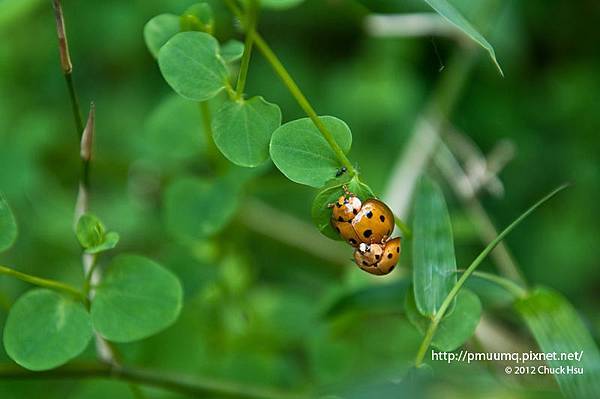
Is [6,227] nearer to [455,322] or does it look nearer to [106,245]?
[106,245]

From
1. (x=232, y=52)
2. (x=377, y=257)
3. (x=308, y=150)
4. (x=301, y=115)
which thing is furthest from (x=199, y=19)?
(x=301, y=115)

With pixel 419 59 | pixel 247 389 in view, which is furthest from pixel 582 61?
pixel 247 389

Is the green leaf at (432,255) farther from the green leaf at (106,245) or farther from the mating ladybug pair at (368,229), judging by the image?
the green leaf at (106,245)

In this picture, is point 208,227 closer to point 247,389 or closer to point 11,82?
point 247,389

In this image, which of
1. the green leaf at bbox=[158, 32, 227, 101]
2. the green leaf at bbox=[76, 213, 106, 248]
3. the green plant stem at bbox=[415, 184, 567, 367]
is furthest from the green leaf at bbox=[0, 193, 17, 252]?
the green plant stem at bbox=[415, 184, 567, 367]

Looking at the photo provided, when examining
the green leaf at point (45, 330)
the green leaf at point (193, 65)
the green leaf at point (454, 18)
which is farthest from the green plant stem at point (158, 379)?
the green leaf at point (454, 18)

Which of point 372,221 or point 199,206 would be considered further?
point 199,206
